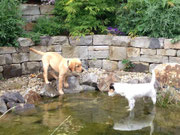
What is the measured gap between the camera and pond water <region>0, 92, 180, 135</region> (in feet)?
14.8

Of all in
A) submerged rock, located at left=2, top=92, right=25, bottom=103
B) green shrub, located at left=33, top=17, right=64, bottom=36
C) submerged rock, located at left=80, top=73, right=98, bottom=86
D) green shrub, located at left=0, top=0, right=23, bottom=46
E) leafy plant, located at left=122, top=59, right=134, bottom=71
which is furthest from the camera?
green shrub, located at left=33, top=17, right=64, bottom=36

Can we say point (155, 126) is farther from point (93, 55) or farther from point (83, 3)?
point (83, 3)

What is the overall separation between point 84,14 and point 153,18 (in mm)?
2364

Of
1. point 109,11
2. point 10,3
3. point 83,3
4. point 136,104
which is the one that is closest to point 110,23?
point 109,11

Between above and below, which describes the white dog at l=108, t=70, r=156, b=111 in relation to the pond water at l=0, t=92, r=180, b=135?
above

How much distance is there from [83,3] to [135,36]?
6.75ft

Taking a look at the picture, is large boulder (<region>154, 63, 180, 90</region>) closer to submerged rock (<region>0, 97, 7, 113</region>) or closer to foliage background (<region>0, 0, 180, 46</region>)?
foliage background (<region>0, 0, 180, 46</region>)

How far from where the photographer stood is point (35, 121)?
4.94 meters

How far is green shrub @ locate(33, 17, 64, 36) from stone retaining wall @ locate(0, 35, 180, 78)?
16.0 inches

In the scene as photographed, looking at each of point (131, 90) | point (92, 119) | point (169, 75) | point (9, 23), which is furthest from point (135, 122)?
point (9, 23)

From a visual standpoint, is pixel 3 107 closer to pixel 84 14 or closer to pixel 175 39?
pixel 84 14

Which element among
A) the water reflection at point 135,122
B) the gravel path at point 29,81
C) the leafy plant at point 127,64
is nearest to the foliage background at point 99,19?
the leafy plant at point 127,64

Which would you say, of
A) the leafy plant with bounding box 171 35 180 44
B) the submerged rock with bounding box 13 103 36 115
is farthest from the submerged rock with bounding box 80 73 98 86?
the leafy plant with bounding box 171 35 180 44

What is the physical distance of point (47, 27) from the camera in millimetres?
8422
